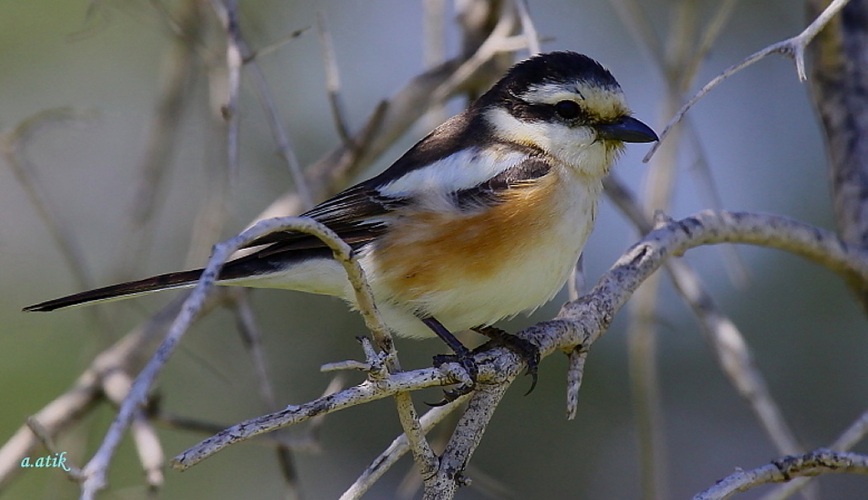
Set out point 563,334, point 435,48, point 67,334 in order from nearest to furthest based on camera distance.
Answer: point 563,334 < point 435,48 < point 67,334

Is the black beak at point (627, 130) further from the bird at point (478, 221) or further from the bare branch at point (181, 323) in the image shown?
the bare branch at point (181, 323)

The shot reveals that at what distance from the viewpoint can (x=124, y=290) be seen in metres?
2.80

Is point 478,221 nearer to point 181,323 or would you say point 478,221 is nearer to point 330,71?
point 330,71

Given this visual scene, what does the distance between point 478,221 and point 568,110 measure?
1.96 feet

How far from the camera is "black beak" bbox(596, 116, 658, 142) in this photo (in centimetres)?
333

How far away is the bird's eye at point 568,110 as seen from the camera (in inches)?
134

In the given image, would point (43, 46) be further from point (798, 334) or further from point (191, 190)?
point (798, 334)

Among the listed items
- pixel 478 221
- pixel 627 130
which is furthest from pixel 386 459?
pixel 627 130

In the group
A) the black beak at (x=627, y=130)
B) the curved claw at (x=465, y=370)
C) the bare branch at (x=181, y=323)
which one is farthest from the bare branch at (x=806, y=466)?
the black beak at (x=627, y=130)

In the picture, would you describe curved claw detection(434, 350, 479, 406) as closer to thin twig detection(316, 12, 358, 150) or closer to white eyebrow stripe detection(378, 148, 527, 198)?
white eyebrow stripe detection(378, 148, 527, 198)

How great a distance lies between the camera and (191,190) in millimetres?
6047

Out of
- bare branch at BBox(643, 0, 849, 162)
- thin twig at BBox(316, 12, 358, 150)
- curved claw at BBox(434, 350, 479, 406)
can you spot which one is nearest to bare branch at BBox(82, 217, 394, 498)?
curved claw at BBox(434, 350, 479, 406)

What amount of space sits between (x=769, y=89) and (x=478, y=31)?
2783mm

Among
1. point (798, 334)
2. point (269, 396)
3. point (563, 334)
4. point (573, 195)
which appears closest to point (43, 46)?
point (269, 396)
